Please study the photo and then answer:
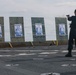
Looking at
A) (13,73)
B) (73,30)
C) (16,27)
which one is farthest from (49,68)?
(16,27)

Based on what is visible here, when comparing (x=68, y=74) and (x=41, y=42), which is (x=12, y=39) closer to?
(x=41, y=42)

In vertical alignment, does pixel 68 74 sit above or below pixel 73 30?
below

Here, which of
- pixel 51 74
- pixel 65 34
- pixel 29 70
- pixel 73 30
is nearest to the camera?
pixel 51 74

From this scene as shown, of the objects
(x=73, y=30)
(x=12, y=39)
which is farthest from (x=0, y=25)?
(x=73, y=30)

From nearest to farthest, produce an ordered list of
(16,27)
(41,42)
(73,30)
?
(73,30) → (41,42) → (16,27)

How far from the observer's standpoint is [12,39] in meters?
25.5

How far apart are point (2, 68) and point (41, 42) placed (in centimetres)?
1613

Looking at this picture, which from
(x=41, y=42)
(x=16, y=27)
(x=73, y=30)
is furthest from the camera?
(x=16, y=27)

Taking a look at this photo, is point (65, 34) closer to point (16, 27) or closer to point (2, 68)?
point (16, 27)

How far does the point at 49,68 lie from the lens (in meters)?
8.20

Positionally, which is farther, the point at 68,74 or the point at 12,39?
the point at 12,39

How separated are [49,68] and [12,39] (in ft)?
57.2

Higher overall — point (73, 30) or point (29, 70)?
point (73, 30)

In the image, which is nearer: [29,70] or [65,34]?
[29,70]
